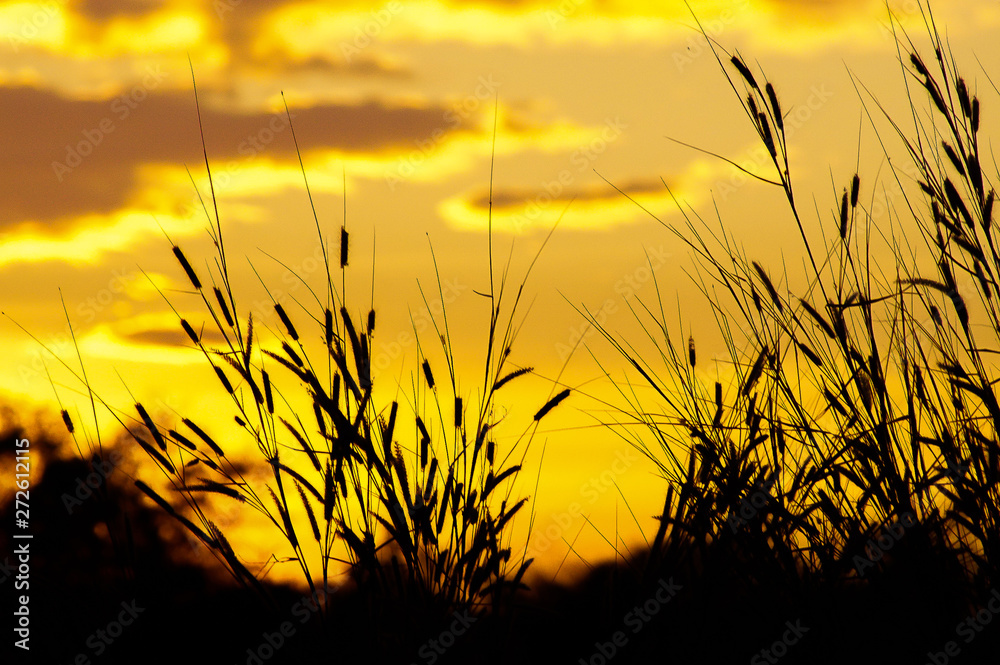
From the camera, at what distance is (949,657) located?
1.80 m

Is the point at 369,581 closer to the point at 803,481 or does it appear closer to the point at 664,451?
the point at 664,451

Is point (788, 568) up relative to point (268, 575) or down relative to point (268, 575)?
down

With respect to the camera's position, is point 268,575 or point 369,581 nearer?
point 369,581

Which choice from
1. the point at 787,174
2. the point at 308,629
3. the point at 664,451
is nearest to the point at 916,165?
the point at 787,174

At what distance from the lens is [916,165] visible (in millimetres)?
2094

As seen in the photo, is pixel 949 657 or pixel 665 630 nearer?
pixel 949 657

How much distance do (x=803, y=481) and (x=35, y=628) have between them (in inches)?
70.2

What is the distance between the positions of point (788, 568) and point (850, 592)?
0.14m

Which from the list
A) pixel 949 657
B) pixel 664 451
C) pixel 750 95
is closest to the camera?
pixel 949 657

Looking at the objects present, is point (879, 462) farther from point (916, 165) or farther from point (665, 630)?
point (916, 165)

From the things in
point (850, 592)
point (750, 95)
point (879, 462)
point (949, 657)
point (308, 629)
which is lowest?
point (949, 657)

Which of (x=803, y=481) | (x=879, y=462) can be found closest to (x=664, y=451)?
(x=803, y=481)

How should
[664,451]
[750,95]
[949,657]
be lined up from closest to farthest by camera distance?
1. [949,657]
2. [750,95]
3. [664,451]

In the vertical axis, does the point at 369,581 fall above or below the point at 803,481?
above
